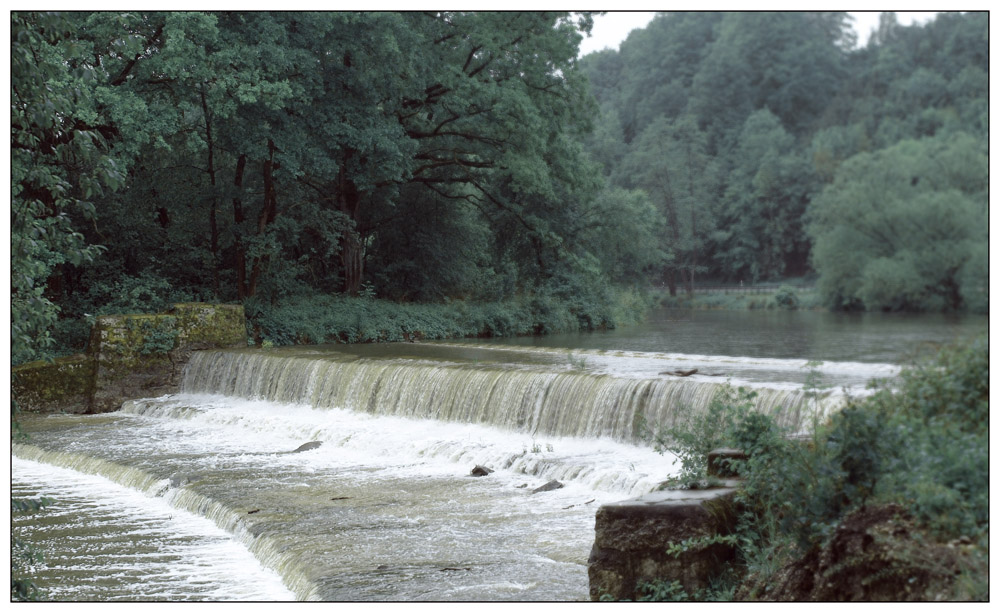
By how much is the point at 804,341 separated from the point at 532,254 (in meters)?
11.2

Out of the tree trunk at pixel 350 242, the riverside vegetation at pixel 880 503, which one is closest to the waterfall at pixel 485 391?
the riverside vegetation at pixel 880 503

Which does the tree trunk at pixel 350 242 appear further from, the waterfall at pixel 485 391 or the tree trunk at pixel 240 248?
the waterfall at pixel 485 391

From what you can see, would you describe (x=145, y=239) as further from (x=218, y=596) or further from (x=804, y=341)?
(x=218, y=596)

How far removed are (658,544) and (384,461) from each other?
5972mm

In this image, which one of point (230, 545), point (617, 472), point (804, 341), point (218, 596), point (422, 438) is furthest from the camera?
point (804, 341)

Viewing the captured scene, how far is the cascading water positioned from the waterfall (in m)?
0.03

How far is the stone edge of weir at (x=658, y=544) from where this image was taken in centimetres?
571

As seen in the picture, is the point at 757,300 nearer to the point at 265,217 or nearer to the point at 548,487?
the point at 548,487

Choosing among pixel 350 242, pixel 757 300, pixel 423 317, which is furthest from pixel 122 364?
pixel 757 300

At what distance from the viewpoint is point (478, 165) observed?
23281 mm

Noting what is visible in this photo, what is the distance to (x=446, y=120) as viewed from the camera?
2269 centimetres

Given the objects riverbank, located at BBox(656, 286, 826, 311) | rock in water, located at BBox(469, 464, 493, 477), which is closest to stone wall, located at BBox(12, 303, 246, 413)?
rock in water, located at BBox(469, 464, 493, 477)

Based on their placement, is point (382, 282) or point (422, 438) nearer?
point (422, 438)

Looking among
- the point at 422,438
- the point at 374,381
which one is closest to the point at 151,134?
the point at 374,381
